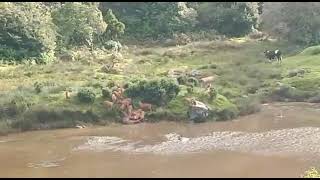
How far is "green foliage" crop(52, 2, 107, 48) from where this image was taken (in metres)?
40.1

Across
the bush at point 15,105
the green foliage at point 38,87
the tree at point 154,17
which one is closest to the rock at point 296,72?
the green foliage at point 38,87

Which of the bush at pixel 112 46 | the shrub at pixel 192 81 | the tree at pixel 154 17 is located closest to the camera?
the shrub at pixel 192 81

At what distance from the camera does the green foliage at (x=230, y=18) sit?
4800cm

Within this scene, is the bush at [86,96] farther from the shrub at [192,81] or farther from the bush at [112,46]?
the bush at [112,46]

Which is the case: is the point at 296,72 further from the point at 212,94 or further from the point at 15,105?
the point at 15,105

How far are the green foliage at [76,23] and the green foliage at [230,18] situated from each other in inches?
417

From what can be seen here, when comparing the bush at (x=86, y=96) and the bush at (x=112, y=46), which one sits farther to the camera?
the bush at (x=112, y=46)

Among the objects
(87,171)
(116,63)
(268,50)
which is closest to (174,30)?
(268,50)

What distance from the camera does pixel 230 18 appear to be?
48.1m

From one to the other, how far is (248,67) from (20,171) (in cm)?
1856

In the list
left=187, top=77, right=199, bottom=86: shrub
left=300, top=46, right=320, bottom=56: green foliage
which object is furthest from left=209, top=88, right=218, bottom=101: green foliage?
left=300, top=46, right=320, bottom=56: green foliage

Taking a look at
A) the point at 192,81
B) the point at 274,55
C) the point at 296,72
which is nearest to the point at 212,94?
the point at 192,81

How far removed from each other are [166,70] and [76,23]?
8.02 m

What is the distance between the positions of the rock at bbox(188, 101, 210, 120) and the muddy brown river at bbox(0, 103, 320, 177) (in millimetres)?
455
